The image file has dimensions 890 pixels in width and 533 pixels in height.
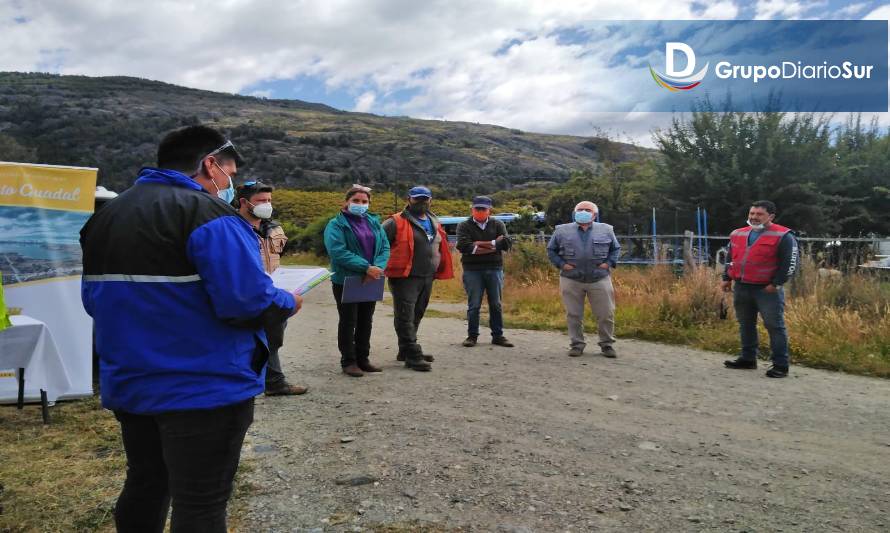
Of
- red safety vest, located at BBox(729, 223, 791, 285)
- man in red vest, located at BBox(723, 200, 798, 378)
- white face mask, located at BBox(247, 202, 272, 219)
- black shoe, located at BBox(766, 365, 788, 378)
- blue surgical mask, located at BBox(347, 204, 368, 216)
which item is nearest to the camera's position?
white face mask, located at BBox(247, 202, 272, 219)

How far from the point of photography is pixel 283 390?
604 cm

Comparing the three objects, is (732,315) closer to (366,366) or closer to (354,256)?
(366,366)

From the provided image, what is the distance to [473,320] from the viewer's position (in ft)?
28.3

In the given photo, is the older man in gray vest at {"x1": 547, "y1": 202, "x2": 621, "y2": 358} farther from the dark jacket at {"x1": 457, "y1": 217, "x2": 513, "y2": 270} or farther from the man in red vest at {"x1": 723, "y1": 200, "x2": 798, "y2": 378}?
the man in red vest at {"x1": 723, "y1": 200, "x2": 798, "y2": 378}

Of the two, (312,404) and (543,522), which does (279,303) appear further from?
(312,404)

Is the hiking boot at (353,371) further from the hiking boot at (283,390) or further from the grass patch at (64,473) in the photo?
the grass patch at (64,473)

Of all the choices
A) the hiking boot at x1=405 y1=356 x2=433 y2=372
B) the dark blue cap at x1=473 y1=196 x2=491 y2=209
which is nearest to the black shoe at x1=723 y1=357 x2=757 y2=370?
the hiking boot at x1=405 y1=356 x2=433 y2=372

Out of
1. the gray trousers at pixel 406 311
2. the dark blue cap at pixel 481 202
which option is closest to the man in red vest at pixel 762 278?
the dark blue cap at pixel 481 202

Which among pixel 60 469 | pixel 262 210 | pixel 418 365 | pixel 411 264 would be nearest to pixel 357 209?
pixel 411 264

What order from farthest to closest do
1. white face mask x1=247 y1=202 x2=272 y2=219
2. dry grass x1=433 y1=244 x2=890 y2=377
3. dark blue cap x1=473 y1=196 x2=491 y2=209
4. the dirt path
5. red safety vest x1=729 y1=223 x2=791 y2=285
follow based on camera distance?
dark blue cap x1=473 y1=196 x2=491 y2=209, dry grass x1=433 y1=244 x2=890 y2=377, red safety vest x1=729 y1=223 x2=791 y2=285, white face mask x1=247 y1=202 x2=272 y2=219, the dirt path

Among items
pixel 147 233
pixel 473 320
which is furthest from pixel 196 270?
pixel 473 320

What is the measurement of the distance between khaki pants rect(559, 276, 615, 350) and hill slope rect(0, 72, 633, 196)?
163 ft

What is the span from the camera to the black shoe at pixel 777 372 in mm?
6793

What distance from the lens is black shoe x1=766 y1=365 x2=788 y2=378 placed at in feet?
22.3
